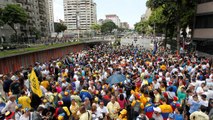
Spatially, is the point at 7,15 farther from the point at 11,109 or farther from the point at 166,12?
the point at 11,109

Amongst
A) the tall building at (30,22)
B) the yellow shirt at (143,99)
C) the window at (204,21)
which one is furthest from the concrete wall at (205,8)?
the tall building at (30,22)

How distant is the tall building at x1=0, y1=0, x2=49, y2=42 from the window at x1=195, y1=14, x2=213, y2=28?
4099cm

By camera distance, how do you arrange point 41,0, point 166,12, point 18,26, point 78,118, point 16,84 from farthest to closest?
point 41,0, point 18,26, point 166,12, point 16,84, point 78,118

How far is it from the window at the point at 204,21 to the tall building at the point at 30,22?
41.0 meters

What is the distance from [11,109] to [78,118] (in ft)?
8.33

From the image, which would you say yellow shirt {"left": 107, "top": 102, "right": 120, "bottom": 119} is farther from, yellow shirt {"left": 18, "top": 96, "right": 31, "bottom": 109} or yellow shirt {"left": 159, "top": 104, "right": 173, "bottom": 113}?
yellow shirt {"left": 18, "top": 96, "right": 31, "bottom": 109}

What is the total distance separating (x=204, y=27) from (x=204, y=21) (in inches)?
29.8

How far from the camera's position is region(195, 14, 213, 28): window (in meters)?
25.9

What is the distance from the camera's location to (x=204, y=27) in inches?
1079

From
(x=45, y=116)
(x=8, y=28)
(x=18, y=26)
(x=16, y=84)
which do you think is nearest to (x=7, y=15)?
(x=8, y=28)

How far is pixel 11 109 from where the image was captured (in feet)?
24.8

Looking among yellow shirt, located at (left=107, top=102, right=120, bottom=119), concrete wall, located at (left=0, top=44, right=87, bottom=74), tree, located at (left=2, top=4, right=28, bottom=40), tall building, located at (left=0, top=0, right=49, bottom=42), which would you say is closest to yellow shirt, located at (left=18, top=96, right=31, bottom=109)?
yellow shirt, located at (left=107, top=102, right=120, bottom=119)

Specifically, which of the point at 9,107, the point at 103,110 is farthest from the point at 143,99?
the point at 9,107

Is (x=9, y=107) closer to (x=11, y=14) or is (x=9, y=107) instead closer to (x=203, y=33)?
(x=203, y=33)
